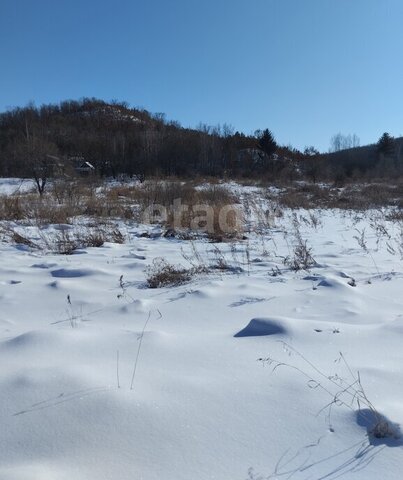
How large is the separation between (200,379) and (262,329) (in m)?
0.78

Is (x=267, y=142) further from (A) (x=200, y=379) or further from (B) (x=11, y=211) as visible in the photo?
(A) (x=200, y=379)

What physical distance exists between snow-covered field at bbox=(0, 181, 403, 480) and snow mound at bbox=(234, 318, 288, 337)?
0.01m

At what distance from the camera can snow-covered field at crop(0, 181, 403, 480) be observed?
4.33ft

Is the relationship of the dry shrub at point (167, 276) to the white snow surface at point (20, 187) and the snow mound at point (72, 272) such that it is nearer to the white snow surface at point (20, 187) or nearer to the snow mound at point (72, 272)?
the snow mound at point (72, 272)

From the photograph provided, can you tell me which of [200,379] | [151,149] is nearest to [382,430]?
[200,379]

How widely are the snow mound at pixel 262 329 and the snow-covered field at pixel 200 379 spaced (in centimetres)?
1

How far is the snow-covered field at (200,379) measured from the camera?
1318 mm

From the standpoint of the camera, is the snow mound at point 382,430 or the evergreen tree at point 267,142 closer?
the snow mound at point 382,430

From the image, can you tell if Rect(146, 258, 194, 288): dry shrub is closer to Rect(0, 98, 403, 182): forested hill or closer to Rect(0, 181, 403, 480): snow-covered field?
Rect(0, 181, 403, 480): snow-covered field

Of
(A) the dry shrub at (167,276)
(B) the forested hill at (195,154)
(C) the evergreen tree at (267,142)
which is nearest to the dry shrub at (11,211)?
(A) the dry shrub at (167,276)

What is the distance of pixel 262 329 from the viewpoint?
2.50 metres

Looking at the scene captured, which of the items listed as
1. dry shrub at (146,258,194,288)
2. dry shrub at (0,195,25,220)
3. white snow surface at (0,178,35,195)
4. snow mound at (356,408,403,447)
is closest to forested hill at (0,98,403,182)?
white snow surface at (0,178,35,195)

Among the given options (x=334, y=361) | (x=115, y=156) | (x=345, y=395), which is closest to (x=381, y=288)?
(x=334, y=361)

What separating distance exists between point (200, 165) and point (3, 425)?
1864 inches
